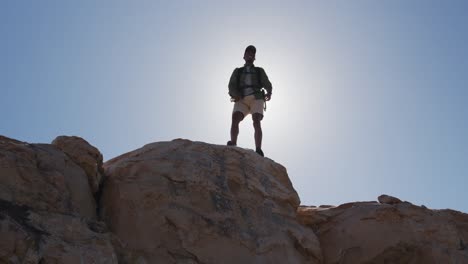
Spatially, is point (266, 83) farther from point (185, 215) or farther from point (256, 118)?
point (185, 215)

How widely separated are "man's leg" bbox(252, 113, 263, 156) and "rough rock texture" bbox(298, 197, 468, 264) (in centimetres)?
152

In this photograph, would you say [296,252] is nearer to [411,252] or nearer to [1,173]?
[411,252]

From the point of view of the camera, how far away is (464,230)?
949cm

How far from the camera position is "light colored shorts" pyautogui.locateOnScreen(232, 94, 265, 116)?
10.9 meters

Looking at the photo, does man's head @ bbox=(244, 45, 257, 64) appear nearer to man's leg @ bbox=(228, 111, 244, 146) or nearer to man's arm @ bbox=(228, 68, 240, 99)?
man's arm @ bbox=(228, 68, 240, 99)

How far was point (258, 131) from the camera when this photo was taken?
10.5 metres

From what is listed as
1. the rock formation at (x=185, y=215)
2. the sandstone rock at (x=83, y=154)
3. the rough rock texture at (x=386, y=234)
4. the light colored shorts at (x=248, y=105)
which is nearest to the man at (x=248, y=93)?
the light colored shorts at (x=248, y=105)

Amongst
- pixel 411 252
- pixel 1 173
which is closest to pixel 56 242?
pixel 1 173

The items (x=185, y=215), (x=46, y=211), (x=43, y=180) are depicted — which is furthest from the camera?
(x=185, y=215)

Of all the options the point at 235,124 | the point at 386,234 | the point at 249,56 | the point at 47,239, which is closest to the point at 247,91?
the point at 235,124

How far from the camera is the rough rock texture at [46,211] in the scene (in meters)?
5.13

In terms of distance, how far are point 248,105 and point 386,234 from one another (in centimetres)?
393

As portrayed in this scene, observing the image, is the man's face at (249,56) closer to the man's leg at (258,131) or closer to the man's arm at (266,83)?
the man's arm at (266,83)

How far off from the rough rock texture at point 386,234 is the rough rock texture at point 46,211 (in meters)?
4.05
